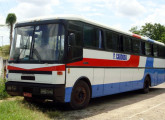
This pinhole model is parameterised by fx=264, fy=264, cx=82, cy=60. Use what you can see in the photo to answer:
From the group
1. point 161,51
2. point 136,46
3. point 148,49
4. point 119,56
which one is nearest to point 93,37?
point 119,56

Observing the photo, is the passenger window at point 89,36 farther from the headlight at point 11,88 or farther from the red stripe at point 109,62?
the headlight at point 11,88

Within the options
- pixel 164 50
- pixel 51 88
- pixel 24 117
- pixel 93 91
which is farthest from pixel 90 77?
pixel 164 50

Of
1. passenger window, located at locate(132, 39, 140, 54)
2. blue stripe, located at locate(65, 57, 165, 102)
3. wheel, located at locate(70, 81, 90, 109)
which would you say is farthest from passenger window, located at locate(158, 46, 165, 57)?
wheel, located at locate(70, 81, 90, 109)

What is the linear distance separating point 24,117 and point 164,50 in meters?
15.2

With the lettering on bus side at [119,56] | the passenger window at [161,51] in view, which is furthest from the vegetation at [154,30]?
the lettering on bus side at [119,56]

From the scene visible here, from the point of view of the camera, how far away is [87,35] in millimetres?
9930

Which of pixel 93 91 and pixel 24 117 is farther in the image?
pixel 93 91

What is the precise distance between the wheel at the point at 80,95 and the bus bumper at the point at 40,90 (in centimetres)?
76

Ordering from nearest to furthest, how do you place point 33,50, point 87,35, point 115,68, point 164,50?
point 33,50
point 87,35
point 115,68
point 164,50

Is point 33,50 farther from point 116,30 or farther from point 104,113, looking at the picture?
point 116,30

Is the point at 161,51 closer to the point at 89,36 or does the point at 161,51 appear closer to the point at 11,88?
the point at 89,36

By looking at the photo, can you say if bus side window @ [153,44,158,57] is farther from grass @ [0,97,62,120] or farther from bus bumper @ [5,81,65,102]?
grass @ [0,97,62,120]

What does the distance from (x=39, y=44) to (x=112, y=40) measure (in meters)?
4.18

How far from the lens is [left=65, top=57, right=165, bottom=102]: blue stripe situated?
10.4 m
